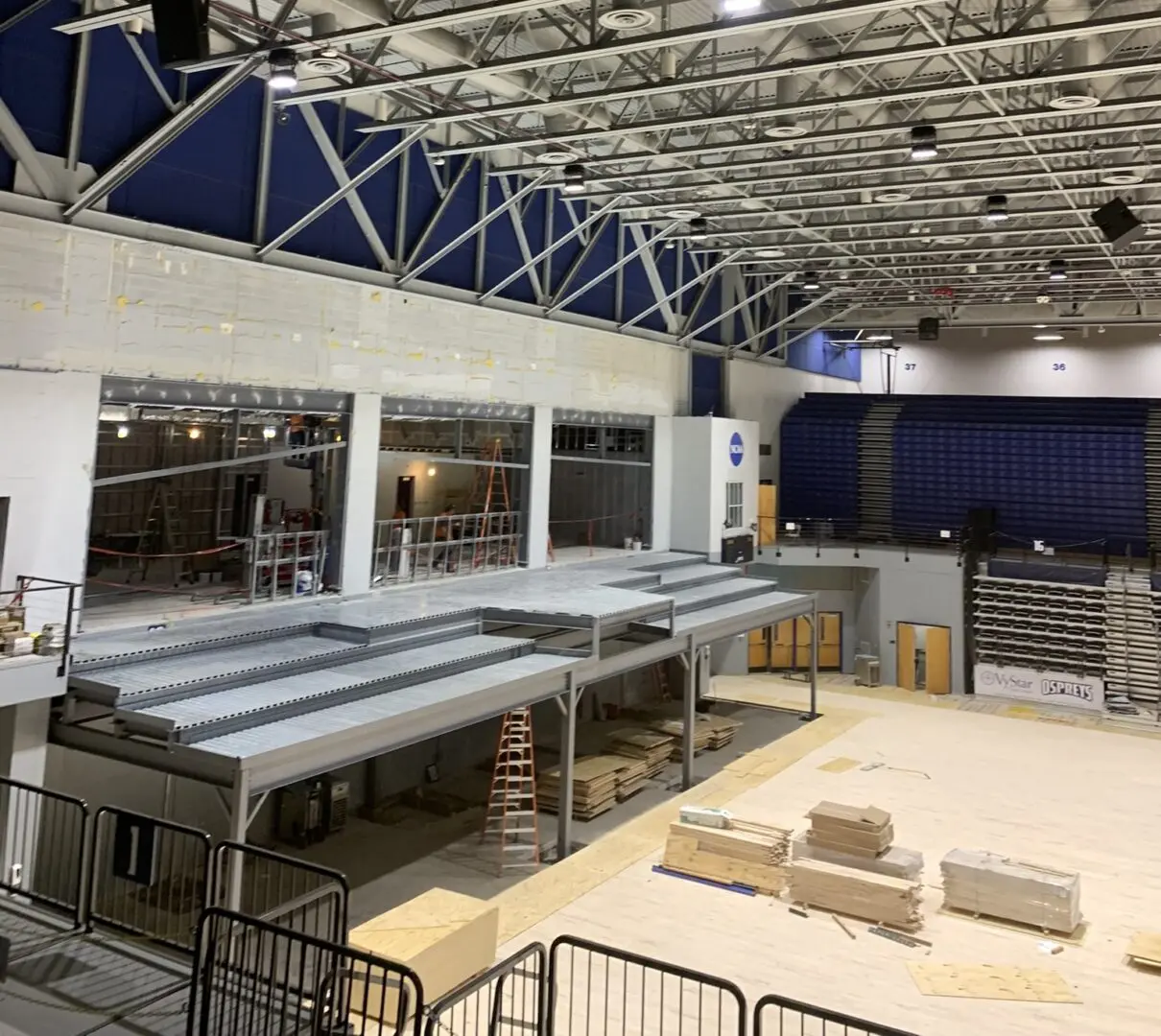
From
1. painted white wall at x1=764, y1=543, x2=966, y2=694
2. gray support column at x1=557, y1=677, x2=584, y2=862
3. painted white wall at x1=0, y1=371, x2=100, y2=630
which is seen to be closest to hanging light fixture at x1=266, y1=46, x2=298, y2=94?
painted white wall at x1=0, y1=371, x2=100, y2=630

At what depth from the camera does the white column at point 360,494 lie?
13.0 meters

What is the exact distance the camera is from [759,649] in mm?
23484

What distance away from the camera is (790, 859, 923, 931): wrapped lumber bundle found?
32.0 feet

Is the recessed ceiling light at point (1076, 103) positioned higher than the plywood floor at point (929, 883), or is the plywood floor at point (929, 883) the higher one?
the recessed ceiling light at point (1076, 103)

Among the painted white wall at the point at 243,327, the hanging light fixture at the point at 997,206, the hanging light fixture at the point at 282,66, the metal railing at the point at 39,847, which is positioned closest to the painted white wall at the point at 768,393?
the painted white wall at the point at 243,327

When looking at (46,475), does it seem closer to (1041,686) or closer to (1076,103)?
(1076,103)

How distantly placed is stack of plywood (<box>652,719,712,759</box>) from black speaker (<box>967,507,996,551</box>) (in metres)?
10.7

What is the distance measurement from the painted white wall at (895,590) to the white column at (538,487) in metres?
8.71

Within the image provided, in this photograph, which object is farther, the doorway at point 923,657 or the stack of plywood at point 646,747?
the doorway at point 923,657

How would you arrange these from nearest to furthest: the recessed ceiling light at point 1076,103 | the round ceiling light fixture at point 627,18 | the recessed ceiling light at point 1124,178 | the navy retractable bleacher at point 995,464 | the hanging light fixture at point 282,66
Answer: the round ceiling light fixture at point 627,18, the hanging light fixture at point 282,66, the recessed ceiling light at point 1076,103, the recessed ceiling light at point 1124,178, the navy retractable bleacher at point 995,464

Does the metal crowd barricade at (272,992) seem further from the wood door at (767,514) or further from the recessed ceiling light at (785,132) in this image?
the wood door at (767,514)

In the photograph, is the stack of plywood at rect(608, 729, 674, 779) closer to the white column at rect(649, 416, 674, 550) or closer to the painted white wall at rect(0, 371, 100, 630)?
the white column at rect(649, 416, 674, 550)

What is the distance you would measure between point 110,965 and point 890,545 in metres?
20.4

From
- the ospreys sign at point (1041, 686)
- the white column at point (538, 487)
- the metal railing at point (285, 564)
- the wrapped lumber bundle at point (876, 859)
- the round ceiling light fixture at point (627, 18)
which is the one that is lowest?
the wrapped lumber bundle at point (876, 859)
